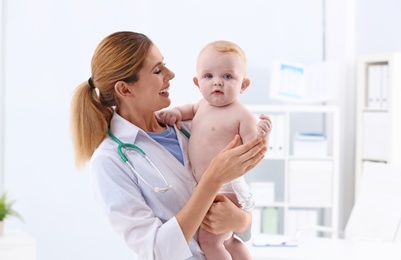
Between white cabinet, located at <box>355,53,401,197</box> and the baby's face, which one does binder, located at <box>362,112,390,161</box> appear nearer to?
white cabinet, located at <box>355,53,401,197</box>

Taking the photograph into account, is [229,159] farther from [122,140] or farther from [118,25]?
[118,25]

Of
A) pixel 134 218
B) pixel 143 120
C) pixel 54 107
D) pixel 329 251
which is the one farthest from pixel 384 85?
pixel 134 218

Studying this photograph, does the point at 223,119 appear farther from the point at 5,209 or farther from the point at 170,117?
the point at 5,209

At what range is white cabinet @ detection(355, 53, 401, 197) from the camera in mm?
5238

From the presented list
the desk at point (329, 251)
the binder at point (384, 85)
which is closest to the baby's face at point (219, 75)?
the desk at point (329, 251)

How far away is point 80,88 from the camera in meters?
2.13

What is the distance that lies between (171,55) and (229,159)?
361cm

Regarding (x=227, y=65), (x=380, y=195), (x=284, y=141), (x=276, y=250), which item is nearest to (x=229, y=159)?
(x=227, y=65)

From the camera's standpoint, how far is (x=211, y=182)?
1.91 metres

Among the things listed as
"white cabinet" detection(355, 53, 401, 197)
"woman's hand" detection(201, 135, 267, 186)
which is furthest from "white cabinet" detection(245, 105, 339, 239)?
"woman's hand" detection(201, 135, 267, 186)

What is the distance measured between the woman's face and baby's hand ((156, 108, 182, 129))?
141 mm

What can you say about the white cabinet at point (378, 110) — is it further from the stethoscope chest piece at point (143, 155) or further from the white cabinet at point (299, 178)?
the stethoscope chest piece at point (143, 155)

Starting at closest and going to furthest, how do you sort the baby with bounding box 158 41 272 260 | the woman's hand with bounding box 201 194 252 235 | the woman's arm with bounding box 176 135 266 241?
the woman's arm with bounding box 176 135 266 241
the woman's hand with bounding box 201 194 252 235
the baby with bounding box 158 41 272 260

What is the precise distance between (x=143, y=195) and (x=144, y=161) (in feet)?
0.32
